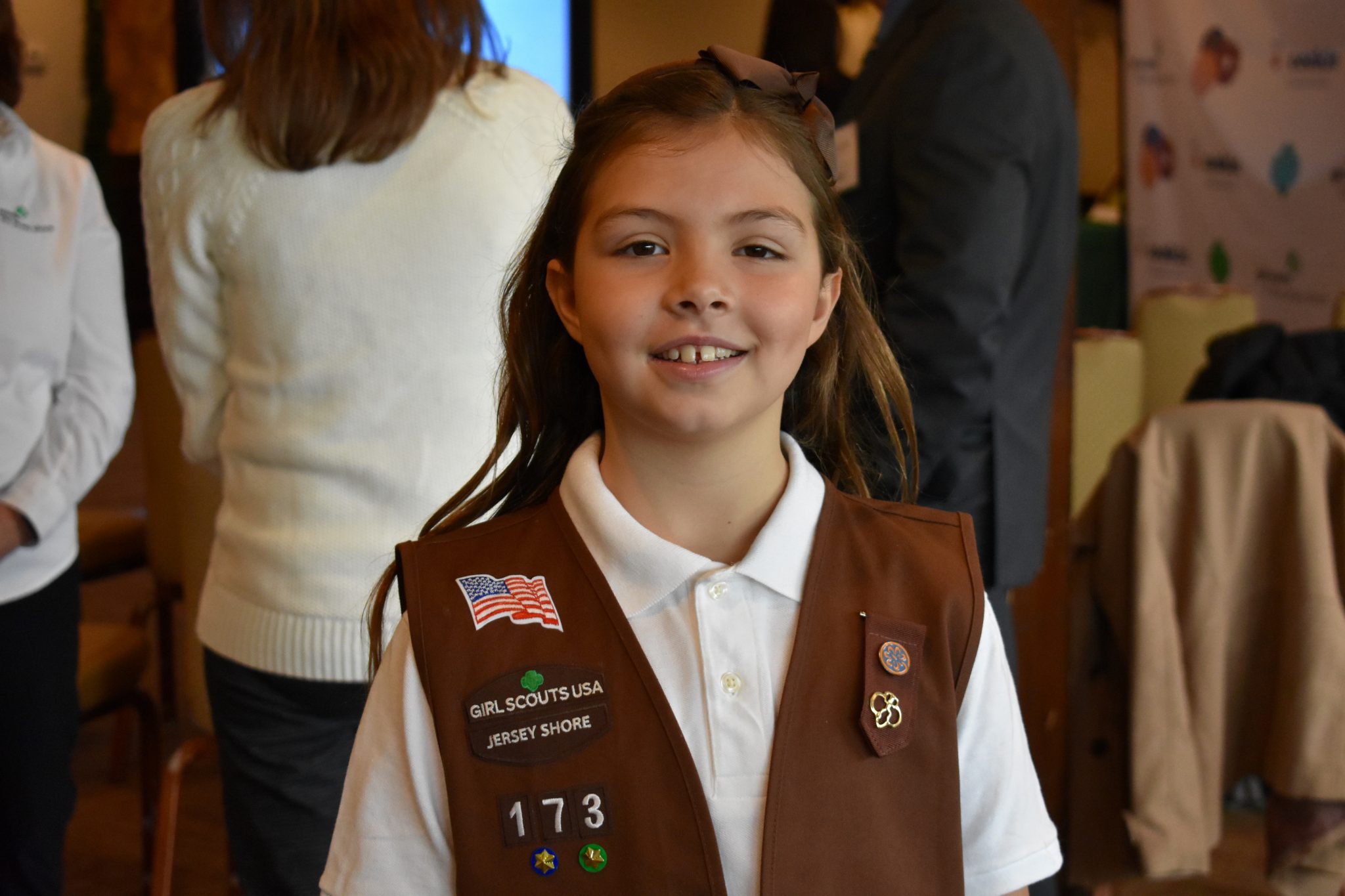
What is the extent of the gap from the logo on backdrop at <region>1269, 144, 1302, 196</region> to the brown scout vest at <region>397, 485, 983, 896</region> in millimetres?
4234

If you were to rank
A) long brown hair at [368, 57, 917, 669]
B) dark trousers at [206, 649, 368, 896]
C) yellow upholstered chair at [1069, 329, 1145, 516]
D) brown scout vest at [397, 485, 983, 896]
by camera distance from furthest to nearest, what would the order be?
1. yellow upholstered chair at [1069, 329, 1145, 516]
2. dark trousers at [206, 649, 368, 896]
3. long brown hair at [368, 57, 917, 669]
4. brown scout vest at [397, 485, 983, 896]

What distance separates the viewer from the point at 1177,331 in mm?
3430

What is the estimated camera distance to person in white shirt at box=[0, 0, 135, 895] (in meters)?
1.44

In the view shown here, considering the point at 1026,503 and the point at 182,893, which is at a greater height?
the point at 1026,503

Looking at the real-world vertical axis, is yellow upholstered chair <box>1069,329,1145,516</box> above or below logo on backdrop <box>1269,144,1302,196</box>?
below

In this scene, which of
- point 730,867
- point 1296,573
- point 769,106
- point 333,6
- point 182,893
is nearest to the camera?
point 730,867

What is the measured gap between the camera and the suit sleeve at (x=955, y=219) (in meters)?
1.45

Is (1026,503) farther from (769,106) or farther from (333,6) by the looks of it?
(333,6)

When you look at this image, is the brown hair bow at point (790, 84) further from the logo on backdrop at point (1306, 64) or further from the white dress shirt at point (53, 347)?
the logo on backdrop at point (1306, 64)

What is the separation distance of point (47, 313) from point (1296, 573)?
182 cm

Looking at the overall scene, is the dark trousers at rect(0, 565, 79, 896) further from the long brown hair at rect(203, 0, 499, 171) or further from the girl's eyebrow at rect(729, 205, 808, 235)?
the girl's eyebrow at rect(729, 205, 808, 235)

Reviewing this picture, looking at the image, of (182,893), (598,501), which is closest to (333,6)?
(598,501)

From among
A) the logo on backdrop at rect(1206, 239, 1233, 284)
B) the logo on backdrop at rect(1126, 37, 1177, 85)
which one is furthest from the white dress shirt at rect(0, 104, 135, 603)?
the logo on backdrop at rect(1126, 37, 1177, 85)

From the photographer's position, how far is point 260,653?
124 centimetres
